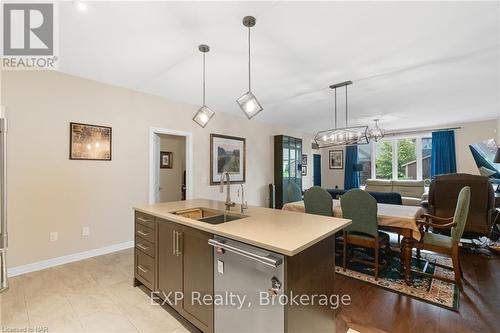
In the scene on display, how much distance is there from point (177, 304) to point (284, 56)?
2.74 m

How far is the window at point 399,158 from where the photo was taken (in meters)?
6.97

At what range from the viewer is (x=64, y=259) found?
3117 mm

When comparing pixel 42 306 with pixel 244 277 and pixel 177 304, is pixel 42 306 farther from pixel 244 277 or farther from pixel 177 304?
pixel 244 277

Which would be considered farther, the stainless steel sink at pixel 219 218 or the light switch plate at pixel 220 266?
the stainless steel sink at pixel 219 218

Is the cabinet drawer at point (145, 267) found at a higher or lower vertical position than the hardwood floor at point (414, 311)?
higher

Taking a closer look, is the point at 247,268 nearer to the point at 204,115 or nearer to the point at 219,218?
the point at 219,218

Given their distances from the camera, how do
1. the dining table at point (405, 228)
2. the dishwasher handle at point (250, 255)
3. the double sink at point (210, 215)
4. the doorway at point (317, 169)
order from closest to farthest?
the dishwasher handle at point (250, 255)
the double sink at point (210, 215)
the dining table at point (405, 228)
the doorway at point (317, 169)

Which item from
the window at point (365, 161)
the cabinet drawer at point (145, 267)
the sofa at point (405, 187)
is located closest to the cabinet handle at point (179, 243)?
the cabinet drawer at point (145, 267)

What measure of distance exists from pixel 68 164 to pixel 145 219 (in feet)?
5.60

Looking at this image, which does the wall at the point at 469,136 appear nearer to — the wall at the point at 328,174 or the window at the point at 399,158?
the window at the point at 399,158

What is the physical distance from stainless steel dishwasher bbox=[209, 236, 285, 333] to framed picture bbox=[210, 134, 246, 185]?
3379 millimetres

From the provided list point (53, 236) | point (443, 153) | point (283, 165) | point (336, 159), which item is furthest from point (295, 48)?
point (336, 159)

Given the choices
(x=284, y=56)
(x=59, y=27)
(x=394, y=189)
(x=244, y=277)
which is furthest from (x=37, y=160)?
(x=394, y=189)

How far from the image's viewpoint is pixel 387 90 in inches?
147
